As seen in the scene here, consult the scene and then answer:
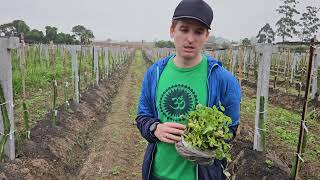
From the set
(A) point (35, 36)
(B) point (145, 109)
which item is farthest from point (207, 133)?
Answer: (A) point (35, 36)

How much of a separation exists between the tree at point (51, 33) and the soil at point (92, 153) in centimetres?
3272

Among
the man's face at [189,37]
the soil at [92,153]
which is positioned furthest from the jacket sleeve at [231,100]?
the soil at [92,153]

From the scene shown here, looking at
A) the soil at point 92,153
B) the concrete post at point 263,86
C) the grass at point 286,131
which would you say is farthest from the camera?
the grass at point 286,131

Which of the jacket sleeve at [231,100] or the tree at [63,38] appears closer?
the jacket sleeve at [231,100]

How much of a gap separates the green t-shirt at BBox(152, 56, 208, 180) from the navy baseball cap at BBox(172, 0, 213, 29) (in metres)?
0.26

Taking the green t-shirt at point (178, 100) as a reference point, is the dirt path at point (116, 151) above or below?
below

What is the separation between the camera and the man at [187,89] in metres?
2.16

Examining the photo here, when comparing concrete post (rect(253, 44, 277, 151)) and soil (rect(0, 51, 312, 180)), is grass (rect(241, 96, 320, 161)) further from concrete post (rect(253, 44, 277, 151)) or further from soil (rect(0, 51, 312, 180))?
concrete post (rect(253, 44, 277, 151))

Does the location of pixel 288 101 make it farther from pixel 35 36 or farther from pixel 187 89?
pixel 35 36

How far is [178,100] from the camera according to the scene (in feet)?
7.30

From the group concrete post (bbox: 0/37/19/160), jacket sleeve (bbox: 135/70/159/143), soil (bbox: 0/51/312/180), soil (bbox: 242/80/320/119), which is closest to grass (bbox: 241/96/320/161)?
soil (bbox: 0/51/312/180)

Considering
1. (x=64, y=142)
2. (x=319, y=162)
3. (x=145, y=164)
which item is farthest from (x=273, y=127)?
(x=145, y=164)

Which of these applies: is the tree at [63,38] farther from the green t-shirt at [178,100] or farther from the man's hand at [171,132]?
the man's hand at [171,132]

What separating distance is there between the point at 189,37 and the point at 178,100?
0.36 meters
